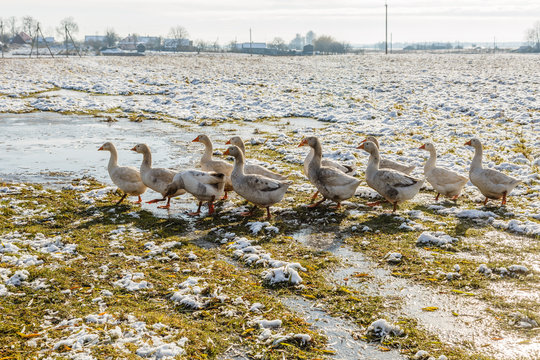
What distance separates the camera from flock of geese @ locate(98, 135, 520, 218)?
390 inches

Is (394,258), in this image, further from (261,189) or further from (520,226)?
(261,189)

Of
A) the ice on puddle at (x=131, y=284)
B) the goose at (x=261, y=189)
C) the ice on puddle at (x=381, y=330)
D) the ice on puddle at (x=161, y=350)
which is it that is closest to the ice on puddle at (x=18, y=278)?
the ice on puddle at (x=131, y=284)

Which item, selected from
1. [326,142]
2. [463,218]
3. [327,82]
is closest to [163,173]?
[463,218]

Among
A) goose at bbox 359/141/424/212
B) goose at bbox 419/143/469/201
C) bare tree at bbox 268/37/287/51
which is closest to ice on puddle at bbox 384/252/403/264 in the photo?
goose at bbox 359/141/424/212

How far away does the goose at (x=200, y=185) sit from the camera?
10234mm

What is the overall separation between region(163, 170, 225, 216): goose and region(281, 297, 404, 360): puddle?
14.3 ft

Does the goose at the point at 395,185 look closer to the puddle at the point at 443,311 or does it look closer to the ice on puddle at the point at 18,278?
the puddle at the point at 443,311

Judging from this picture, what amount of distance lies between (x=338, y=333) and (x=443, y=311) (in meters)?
1.60

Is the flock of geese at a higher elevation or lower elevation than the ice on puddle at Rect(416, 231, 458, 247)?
higher

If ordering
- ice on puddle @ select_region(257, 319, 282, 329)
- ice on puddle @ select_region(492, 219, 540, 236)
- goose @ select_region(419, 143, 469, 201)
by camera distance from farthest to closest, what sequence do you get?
goose @ select_region(419, 143, 469, 201), ice on puddle @ select_region(492, 219, 540, 236), ice on puddle @ select_region(257, 319, 282, 329)

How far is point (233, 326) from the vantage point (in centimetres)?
582

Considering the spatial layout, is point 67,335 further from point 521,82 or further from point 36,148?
point 521,82

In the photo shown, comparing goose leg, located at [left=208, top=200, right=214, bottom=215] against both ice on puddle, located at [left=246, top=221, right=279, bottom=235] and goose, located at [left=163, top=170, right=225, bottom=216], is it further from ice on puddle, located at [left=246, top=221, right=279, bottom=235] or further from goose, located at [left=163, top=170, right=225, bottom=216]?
ice on puddle, located at [left=246, top=221, right=279, bottom=235]

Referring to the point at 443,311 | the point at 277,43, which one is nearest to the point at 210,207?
the point at 443,311
